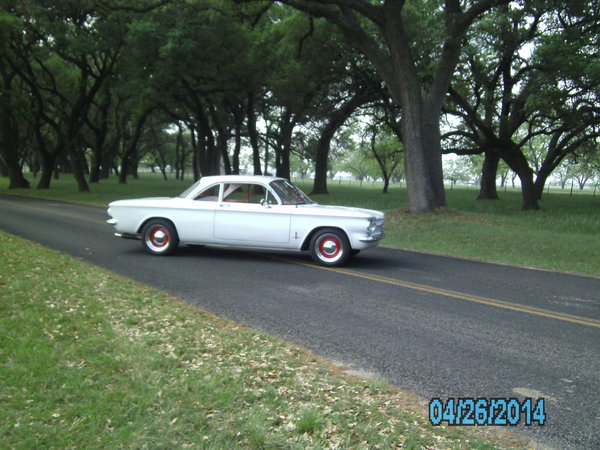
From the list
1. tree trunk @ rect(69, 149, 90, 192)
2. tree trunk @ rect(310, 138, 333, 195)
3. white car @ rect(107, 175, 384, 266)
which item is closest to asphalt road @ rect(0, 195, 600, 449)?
white car @ rect(107, 175, 384, 266)

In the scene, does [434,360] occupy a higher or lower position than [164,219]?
lower

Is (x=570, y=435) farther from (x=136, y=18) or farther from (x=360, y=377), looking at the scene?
(x=136, y=18)

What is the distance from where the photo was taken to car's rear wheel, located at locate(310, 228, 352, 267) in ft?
30.7

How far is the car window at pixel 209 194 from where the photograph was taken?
393 inches

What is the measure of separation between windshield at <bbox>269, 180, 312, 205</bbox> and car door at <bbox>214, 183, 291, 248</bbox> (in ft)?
0.56

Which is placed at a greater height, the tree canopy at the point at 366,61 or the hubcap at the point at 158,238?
the tree canopy at the point at 366,61

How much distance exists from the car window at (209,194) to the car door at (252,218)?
25 cm

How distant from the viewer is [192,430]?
3.27m

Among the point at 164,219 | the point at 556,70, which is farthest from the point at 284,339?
the point at 556,70

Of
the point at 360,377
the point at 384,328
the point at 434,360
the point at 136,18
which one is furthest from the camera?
the point at 136,18

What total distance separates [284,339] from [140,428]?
221 cm
